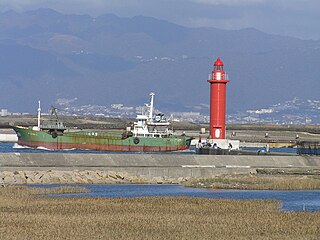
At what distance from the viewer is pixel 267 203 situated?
37406 mm

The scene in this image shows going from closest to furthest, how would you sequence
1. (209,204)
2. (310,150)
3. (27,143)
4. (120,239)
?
(120,239), (209,204), (310,150), (27,143)

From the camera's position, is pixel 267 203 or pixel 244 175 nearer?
pixel 267 203

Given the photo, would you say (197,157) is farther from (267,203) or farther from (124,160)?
(267,203)

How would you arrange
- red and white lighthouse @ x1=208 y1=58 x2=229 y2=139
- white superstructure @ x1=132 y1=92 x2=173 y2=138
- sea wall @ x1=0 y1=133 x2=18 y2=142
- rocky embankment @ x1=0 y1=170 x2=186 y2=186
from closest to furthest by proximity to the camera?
rocky embankment @ x1=0 y1=170 x2=186 y2=186 < red and white lighthouse @ x1=208 y1=58 x2=229 y2=139 < white superstructure @ x1=132 y1=92 x2=173 y2=138 < sea wall @ x1=0 y1=133 x2=18 y2=142

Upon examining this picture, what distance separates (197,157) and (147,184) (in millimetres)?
12598

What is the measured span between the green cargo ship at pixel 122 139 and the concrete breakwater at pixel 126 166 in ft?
98.3

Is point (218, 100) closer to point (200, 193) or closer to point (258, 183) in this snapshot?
point (258, 183)

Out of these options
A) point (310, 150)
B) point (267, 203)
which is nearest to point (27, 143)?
point (310, 150)

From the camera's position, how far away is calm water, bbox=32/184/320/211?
4085 centimetres

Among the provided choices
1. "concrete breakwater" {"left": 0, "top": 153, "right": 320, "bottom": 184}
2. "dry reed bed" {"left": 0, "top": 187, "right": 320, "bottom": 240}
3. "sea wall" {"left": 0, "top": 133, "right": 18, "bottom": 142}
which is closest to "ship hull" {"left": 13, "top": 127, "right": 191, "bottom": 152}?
"sea wall" {"left": 0, "top": 133, "right": 18, "bottom": 142}

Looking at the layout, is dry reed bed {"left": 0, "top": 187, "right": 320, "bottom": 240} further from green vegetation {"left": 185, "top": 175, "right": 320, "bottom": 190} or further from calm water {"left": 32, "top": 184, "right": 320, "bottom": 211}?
green vegetation {"left": 185, "top": 175, "right": 320, "bottom": 190}

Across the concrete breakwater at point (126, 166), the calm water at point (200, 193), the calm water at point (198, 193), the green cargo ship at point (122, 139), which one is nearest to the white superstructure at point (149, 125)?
the green cargo ship at point (122, 139)

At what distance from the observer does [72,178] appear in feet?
161

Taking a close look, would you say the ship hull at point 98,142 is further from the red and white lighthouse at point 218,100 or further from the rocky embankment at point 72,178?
the rocky embankment at point 72,178
